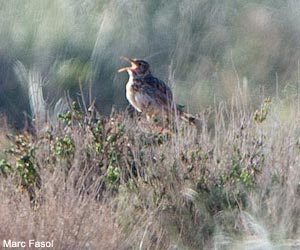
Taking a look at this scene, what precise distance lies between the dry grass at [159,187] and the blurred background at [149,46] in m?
3.19

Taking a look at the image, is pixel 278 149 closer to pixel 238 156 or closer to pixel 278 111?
pixel 238 156

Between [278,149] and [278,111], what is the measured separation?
111 centimetres

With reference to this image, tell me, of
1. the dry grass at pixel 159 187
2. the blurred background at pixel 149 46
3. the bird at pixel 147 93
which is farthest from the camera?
the blurred background at pixel 149 46

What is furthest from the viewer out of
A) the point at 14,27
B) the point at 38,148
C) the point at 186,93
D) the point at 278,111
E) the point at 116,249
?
the point at 14,27

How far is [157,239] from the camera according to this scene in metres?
8.45

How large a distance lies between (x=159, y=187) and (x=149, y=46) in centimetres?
505

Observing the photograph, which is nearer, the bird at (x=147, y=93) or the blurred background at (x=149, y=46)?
the bird at (x=147, y=93)

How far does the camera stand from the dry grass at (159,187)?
811 centimetres

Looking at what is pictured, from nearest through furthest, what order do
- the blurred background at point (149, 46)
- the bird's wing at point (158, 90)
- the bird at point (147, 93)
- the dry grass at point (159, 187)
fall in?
the dry grass at point (159, 187), the bird at point (147, 93), the bird's wing at point (158, 90), the blurred background at point (149, 46)

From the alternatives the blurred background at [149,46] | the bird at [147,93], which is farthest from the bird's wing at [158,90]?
the blurred background at [149,46]

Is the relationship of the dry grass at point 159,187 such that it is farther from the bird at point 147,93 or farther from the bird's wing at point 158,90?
the bird's wing at point 158,90

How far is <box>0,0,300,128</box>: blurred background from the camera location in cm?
1300

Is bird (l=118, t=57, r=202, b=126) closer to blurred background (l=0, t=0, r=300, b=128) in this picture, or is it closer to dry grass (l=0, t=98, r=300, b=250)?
blurred background (l=0, t=0, r=300, b=128)

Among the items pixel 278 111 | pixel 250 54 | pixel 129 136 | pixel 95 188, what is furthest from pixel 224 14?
pixel 95 188
